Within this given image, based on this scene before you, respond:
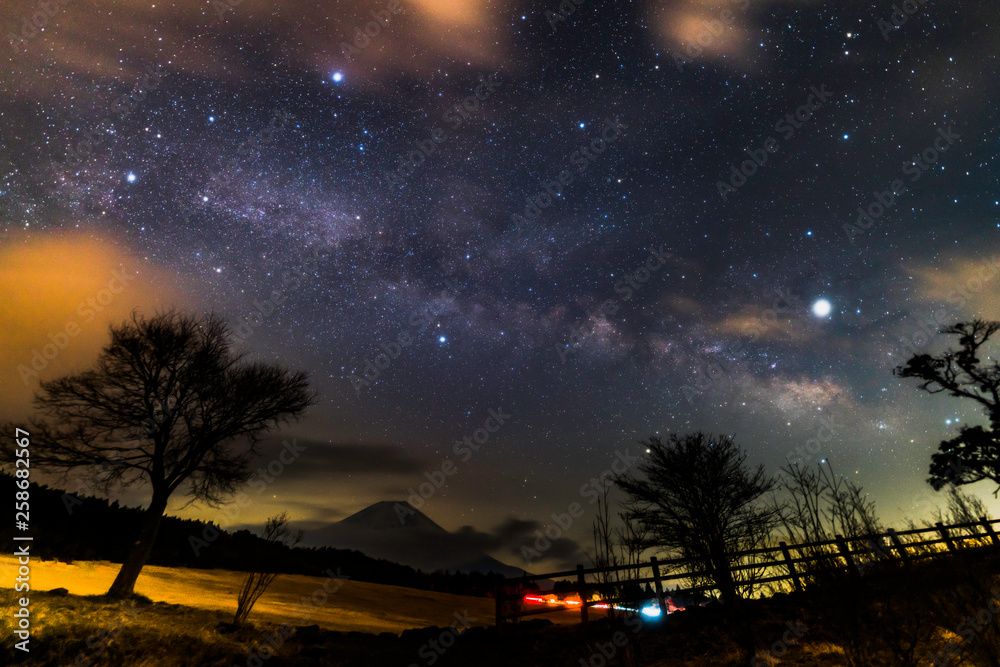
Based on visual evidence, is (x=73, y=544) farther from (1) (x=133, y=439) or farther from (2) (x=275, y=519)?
(2) (x=275, y=519)

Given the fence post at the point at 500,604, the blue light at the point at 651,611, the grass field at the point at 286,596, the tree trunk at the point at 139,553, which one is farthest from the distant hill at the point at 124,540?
the blue light at the point at 651,611

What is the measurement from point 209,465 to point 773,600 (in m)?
18.9

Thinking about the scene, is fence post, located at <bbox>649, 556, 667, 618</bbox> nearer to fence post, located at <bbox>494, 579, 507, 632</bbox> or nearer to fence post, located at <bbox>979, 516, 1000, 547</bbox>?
fence post, located at <bbox>494, 579, 507, 632</bbox>

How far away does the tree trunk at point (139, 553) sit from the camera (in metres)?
13.5

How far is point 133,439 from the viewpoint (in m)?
15.4

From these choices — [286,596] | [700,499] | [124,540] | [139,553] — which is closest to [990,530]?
[700,499]

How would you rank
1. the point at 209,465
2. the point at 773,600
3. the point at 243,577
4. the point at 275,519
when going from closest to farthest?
the point at 773,600, the point at 275,519, the point at 209,465, the point at 243,577

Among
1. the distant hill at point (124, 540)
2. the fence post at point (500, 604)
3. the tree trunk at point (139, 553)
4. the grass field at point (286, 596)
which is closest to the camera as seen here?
the fence post at point (500, 604)

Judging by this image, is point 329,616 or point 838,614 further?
point 329,616

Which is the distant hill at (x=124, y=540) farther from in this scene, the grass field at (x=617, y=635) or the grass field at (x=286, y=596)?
the grass field at (x=617, y=635)

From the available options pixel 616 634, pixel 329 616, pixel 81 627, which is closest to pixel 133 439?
pixel 81 627

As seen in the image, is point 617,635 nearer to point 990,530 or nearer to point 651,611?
point 651,611

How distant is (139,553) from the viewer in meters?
14.2

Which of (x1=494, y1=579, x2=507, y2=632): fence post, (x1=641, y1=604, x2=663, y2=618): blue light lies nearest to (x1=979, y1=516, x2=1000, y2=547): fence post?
(x1=641, y1=604, x2=663, y2=618): blue light
